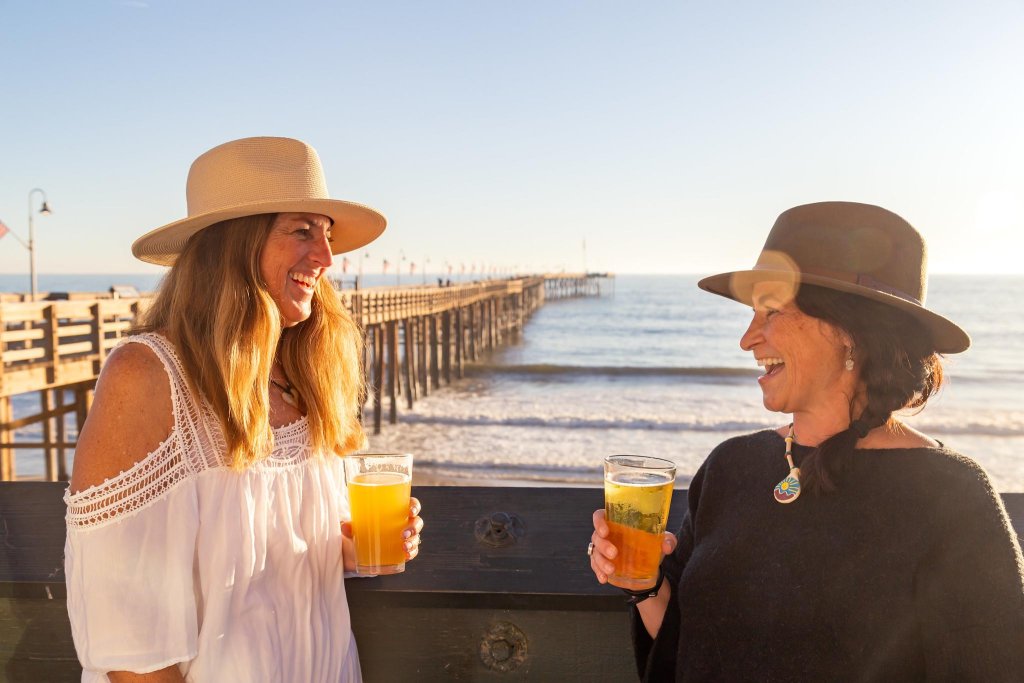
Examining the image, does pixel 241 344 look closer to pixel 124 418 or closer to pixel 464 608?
pixel 124 418

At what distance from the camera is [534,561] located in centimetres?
162

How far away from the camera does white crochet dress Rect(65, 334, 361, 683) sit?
55.2 inches

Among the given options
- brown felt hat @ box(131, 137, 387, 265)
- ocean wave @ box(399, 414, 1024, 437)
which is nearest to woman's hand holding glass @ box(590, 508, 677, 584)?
brown felt hat @ box(131, 137, 387, 265)

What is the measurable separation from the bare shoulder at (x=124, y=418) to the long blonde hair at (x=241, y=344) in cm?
8

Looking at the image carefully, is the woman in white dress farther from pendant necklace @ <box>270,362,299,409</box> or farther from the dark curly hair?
the dark curly hair

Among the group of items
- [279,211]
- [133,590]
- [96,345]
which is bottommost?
[96,345]

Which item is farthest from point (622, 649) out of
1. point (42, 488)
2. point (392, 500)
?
point (42, 488)

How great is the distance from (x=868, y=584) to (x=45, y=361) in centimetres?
1102

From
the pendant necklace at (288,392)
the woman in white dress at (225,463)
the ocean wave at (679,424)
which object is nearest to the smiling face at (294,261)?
the woman in white dress at (225,463)

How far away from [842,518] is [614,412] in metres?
17.5

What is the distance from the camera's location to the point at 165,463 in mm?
1466

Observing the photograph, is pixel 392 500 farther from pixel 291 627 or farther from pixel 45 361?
pixel 45 361

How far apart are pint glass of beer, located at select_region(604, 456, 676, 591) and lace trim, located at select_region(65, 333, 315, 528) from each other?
2.56 ft

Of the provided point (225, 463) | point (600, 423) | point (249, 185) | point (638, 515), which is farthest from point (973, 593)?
point (600, 423)
